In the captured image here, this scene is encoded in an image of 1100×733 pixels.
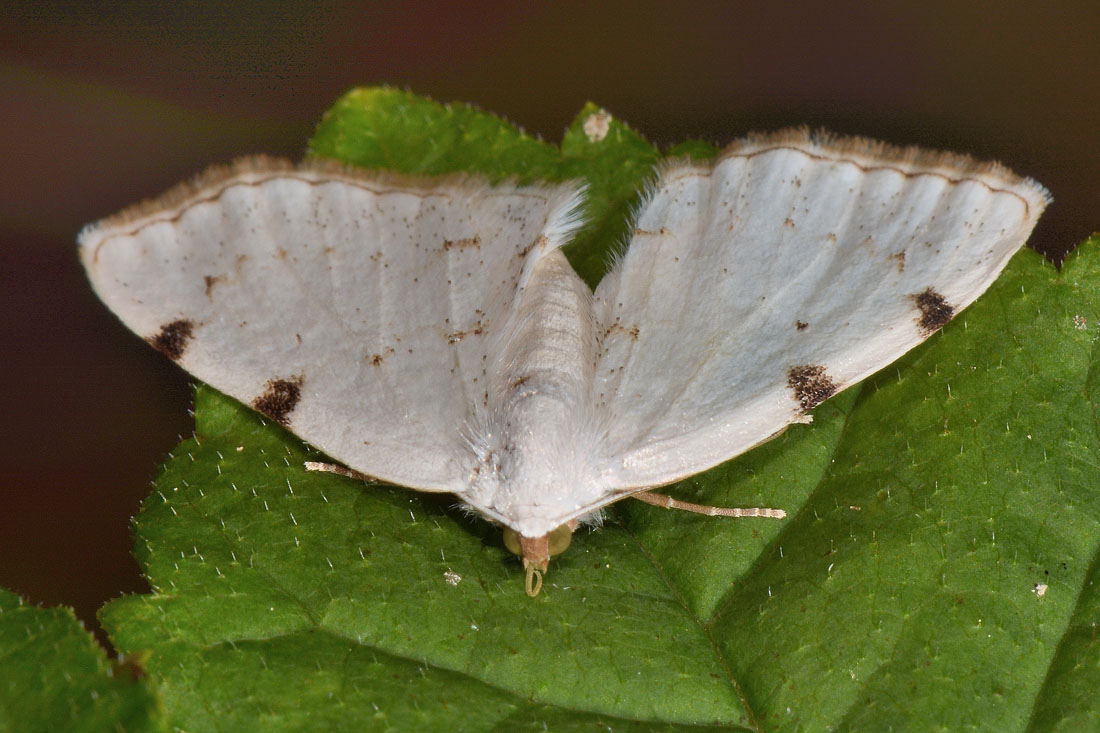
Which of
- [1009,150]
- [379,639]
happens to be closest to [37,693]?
[379,639]

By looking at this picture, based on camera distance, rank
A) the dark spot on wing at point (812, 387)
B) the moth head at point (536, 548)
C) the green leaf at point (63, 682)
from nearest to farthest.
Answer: the green leaf at point (63, 682)
the moth head at point (536, 548)
the dark spot on wing at point (812, 387)

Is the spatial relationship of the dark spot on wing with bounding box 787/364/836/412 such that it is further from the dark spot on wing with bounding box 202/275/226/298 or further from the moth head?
the dark spot on wing with bounding box 202/275/226/298

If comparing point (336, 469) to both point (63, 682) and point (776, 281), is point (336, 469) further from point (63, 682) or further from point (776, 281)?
point (776, 281)

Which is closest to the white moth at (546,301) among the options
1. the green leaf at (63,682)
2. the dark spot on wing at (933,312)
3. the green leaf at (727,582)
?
the dark spot on wing at (933,312)

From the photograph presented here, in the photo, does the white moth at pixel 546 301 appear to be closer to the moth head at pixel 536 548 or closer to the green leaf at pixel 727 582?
the moth head at pixel 536 548

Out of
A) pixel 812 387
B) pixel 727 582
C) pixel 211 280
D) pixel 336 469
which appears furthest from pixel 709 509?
pixel 211 280

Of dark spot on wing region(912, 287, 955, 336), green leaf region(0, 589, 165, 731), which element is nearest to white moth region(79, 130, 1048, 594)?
dark spot on wing region(912, 287, 955, 336)
